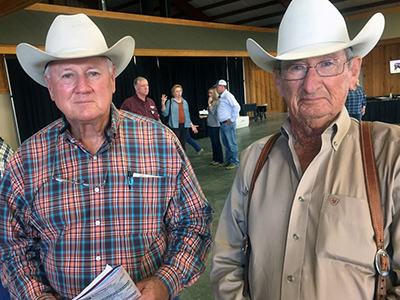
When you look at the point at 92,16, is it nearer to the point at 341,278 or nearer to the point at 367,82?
the point at 341,278

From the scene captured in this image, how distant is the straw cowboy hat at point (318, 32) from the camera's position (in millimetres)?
1127

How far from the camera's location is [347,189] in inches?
39.6

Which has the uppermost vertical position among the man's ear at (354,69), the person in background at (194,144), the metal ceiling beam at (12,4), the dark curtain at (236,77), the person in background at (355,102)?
the metal ceiling beam at (12,4)

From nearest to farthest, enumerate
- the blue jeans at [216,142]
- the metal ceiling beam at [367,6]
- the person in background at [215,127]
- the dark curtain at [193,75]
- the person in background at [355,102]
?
the person in background at [355,102], the person in background at [215,127], the blue jeans at [216,142], the dark curtain at [193,75], the metal ceiling beam at [367,6]

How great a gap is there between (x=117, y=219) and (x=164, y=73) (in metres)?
10.0

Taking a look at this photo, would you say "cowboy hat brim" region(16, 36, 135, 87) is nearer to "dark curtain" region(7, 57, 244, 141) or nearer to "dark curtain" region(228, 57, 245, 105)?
"dark curtain" region(7, 57, 244, 141)

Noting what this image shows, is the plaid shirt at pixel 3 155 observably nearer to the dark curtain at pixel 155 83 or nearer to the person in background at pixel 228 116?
the person in background at pixel 228 116

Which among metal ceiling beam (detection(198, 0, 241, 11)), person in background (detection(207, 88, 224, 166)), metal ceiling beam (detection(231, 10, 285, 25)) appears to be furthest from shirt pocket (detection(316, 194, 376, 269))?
metal ceiling beam (detection(231, 10, 285, 25))

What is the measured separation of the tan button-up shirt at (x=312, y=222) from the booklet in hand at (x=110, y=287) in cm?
39

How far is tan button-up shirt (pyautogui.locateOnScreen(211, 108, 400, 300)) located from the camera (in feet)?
3.11

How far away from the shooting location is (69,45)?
4.23 feet

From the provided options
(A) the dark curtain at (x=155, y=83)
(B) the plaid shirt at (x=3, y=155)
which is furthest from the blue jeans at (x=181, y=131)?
(B) the plaid shirt at (x=3, y=155)

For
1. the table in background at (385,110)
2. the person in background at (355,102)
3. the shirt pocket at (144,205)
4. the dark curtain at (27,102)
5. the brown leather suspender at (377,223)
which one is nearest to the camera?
the brown leather suspender at (377,223)

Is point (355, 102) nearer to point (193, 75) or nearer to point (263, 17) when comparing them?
point (193, 75)
